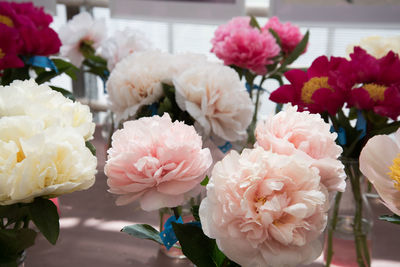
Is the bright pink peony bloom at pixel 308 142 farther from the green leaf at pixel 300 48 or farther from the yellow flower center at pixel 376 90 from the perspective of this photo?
the green leaf at pixel 300 48

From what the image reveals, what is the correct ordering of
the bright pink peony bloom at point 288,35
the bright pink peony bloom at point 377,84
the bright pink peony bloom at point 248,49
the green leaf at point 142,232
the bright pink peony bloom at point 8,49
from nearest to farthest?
the green leaf at point 142,232 < the bright pink peony bloom at point 377,84 < the bright pink peony bloom at point 8,49 < the bright pink peony bloom at point 248,49 < the bright pink peony bloom at point 288,35

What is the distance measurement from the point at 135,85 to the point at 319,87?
13.0 inches

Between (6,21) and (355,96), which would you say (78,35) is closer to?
(6,21)

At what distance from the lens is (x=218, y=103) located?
2.43ft

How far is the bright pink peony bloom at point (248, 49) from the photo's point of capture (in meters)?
1.05

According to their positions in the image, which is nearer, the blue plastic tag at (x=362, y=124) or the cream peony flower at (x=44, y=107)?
the cream peony flower at (x=44, y=107)

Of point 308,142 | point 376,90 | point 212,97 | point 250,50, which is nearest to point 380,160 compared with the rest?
point 308,142

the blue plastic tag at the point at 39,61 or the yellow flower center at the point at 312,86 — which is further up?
the yellow flower center at the point at 312,86

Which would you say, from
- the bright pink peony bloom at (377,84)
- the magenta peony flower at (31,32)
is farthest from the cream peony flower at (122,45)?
the bright pink peony bloom at (377,84)

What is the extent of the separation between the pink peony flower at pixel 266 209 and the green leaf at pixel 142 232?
0.39 feet

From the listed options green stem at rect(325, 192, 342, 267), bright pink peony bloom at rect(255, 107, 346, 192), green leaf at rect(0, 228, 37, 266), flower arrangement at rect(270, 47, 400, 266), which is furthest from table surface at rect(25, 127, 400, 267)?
bright pink peony bloom at rect(255, 107, 346, 192)

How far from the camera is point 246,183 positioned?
378 millimetres

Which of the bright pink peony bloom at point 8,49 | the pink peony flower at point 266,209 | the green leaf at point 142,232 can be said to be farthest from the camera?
the bright pink peony bloom at point 8,49

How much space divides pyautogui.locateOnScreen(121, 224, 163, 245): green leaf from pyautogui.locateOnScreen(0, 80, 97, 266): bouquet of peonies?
0.22 ft
